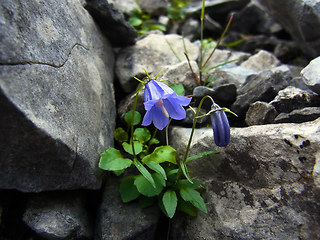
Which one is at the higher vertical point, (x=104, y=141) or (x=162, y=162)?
(x=104, y=141)

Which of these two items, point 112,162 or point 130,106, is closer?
point 112,162

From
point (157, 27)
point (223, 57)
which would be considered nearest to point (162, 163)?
point (223, 57)

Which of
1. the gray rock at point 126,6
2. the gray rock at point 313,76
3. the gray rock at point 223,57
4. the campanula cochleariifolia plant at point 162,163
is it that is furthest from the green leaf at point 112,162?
the gray rock at point 126,6

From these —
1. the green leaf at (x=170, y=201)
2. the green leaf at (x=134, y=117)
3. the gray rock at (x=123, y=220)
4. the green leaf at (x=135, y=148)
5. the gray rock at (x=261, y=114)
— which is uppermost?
the gray rock at (x=261, y=114)

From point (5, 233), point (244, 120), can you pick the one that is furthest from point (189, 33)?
point (5, 233)

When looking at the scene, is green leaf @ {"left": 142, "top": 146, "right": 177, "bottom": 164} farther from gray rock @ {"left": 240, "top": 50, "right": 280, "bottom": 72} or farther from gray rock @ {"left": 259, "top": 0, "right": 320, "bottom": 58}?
gray rock @ {"left": 259, "top": 0, "right": 320, "bottom": 58}

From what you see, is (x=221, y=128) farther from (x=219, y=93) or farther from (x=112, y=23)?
(x=112, y=23)

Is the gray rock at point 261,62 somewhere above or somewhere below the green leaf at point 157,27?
below

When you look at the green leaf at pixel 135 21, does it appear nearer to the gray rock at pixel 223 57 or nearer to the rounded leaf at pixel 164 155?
the gray rock at pixel 223 57
